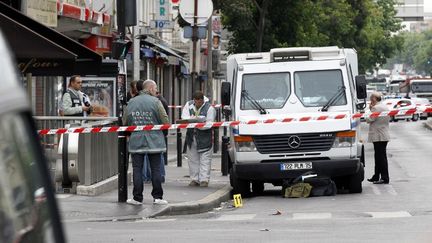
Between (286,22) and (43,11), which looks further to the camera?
(286,22)

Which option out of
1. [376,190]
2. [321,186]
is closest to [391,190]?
[376,190]

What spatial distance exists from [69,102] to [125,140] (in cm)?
327

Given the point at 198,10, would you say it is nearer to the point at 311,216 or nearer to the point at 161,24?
the point at 311,216

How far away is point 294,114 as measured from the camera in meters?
18.1

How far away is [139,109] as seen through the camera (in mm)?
15719

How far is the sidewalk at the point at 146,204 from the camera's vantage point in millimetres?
14203

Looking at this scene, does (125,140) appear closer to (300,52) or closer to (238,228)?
(238,228)

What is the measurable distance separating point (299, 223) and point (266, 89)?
565 centimetres

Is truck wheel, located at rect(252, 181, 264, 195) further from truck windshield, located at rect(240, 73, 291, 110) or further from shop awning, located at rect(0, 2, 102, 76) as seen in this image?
shop awning, located at rect(0, 2, 102, 76)

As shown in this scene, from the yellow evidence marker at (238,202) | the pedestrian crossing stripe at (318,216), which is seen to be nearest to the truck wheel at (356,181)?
the yellow evidence marker at (238,202)

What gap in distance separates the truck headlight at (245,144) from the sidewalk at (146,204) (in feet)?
2.50

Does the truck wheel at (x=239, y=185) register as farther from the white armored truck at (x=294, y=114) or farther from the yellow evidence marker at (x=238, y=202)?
the yellow evidence marker at (x=238, y=202)

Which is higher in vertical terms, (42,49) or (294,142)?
(42,49)

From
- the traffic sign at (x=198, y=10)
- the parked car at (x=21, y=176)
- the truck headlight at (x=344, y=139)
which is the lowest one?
the truck headlight at (x=344, y=139)
